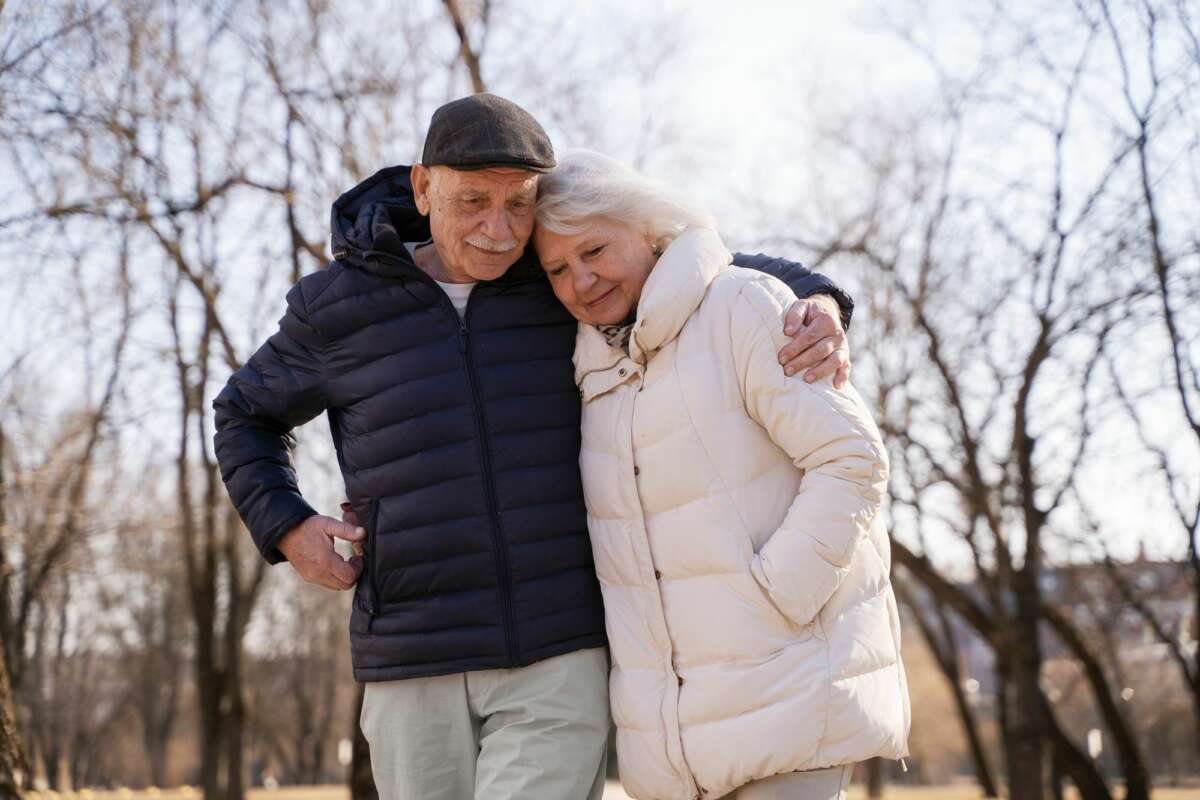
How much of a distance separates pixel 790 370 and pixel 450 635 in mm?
953

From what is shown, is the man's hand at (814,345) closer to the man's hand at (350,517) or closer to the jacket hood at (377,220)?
the jacket hood at (377,220)

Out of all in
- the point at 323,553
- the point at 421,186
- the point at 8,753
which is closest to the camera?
the point at 323,553

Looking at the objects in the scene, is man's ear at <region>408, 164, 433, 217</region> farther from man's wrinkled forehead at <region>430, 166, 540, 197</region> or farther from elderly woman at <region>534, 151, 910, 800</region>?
elderly woman at <region>534, 151, 910, 800</region>

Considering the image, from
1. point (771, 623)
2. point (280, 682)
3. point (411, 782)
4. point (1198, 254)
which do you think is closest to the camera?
point (771, 623)

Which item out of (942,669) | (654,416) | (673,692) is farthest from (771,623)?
(942,669)

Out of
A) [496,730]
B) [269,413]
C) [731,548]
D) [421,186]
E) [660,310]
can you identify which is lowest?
[496,730]

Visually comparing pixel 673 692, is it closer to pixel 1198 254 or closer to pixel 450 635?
pixel 450 635

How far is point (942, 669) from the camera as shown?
22.2 m

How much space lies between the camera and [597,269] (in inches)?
119

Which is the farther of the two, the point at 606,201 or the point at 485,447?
the point at 606,201

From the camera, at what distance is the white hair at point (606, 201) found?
9.89ft

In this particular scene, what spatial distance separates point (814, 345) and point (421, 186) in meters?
1.08

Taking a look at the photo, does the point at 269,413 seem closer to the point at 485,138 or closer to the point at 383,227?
the point at 383,227

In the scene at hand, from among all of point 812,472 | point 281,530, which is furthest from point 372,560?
point 812,472
